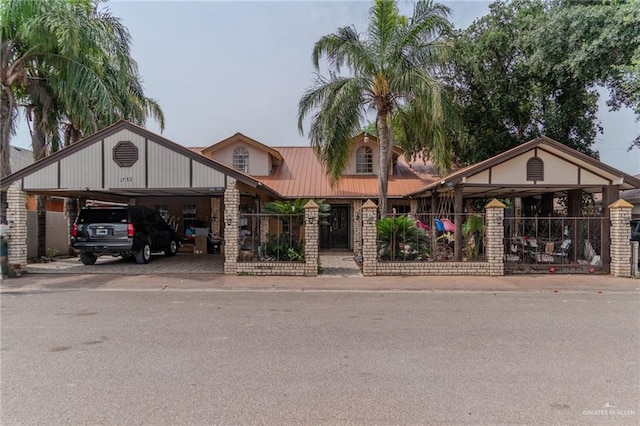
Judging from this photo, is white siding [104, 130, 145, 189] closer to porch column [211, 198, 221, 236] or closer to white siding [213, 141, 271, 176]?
porch column [211, 198, 221, 236]

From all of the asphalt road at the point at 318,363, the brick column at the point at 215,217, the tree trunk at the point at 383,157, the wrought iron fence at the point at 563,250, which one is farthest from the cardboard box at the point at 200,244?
the wrought iron fence at the point at 563,250

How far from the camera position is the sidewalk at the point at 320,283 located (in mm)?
10695

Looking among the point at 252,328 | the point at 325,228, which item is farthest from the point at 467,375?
the point at 325,228

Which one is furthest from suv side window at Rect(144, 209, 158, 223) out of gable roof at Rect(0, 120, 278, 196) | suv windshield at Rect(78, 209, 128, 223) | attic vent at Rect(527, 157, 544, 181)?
attic vent at Rect(527, 157, 544, 181)

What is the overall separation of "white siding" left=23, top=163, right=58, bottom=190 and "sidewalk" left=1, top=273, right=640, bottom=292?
2.63 m

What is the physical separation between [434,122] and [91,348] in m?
12.0

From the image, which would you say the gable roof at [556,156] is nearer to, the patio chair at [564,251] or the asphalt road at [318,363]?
the patio chair at [564,251]

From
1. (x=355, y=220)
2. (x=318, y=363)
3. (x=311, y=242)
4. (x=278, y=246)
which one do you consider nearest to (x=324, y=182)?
(x=355, y=220)

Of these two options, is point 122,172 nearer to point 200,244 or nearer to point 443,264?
point 200,244

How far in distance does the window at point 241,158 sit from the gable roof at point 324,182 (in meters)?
1.15

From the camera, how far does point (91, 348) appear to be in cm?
568

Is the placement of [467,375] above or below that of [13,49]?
below

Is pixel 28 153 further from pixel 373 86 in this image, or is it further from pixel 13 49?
pixel 373 86

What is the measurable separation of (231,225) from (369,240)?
4.03 meters
